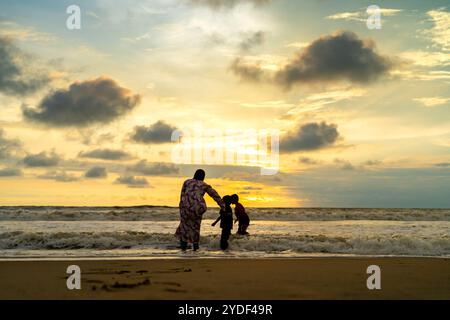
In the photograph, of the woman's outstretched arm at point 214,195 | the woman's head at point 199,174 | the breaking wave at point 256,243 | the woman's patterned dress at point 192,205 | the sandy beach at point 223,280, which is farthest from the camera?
the breaking wave at point 256,243

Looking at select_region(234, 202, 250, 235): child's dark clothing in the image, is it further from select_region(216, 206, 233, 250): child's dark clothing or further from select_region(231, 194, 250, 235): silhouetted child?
select_region(216, 206, 233, 250): child's dark clothing

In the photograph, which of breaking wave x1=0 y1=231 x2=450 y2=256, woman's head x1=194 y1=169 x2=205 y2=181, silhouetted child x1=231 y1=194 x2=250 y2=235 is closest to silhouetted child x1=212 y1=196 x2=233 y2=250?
breaking wave x1=0 y1=231 x2=450 y2=256

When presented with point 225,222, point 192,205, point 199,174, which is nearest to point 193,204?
point 192,205

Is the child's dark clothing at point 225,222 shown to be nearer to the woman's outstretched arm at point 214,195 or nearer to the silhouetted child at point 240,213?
the woman's outstretched arm at point 214,195

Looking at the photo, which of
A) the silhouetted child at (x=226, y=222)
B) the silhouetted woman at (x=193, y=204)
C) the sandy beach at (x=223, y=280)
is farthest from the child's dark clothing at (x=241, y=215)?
the sandy beach at (x=223, y=280)

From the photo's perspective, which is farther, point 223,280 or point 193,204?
point 193,204

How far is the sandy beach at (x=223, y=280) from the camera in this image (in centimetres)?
673

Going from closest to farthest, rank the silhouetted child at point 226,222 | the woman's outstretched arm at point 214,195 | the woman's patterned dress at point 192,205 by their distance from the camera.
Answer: the woman's outstretched arm at point 214,195 → the woman's patterned dress at point 192,205 → the silhouetted child at point 226,222

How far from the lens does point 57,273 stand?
8852mm

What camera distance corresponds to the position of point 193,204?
13805 millimetres

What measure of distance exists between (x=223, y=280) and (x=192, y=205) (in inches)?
236

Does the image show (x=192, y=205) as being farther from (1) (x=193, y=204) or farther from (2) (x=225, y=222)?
(2) (x=225, y=222)

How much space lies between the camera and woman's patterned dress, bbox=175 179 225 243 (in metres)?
13.6
